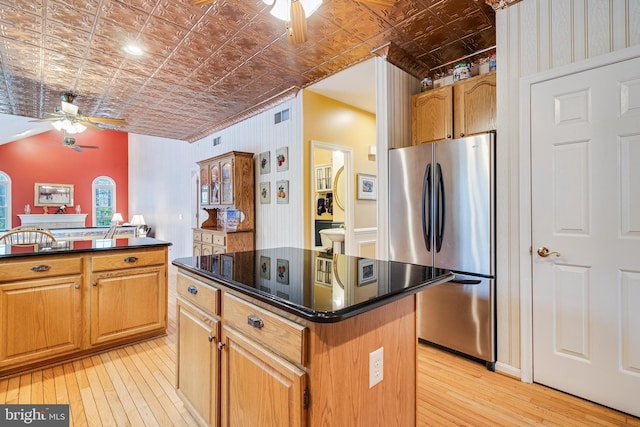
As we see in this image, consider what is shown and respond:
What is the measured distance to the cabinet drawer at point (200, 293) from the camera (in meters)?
1.46

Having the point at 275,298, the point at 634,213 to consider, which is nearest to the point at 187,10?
the point at 275,298

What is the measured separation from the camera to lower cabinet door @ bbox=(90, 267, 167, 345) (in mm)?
2594

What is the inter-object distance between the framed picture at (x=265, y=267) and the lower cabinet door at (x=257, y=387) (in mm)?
263

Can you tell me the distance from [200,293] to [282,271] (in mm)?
446

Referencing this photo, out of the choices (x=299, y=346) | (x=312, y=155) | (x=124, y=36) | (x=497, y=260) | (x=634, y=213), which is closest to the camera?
(x=299, y=346)

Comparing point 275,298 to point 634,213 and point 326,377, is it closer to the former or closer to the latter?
point 326,377

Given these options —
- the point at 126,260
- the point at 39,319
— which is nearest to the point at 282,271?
the point at 126,260

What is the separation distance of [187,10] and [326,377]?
8.97ft

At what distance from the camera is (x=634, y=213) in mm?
1797

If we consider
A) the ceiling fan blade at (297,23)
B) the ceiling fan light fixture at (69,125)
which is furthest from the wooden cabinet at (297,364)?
the ceiling fan light fixture at (69,125)

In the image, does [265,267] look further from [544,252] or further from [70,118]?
[70,118]

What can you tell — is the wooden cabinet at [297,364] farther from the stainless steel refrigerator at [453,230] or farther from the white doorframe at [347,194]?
the white doorframe at [347,194]

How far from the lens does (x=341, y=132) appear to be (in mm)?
4359

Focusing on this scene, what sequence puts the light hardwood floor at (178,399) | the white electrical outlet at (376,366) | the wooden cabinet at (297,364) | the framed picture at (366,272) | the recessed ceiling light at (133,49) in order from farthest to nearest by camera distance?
the recessed ceiling light at (133,49) → the light hardwood floor at (178,399) → the framed picture at (366,272) → the white electrical outlet at (376,366) → the wooden cabinet at (297,364)
